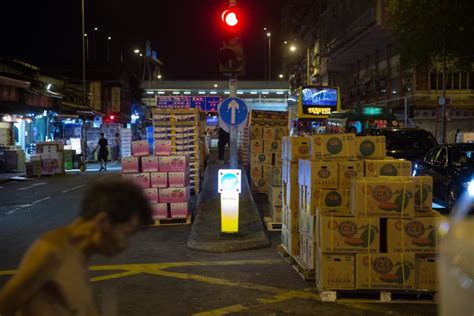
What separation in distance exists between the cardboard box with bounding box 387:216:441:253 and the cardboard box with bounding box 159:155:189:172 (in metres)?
6.82

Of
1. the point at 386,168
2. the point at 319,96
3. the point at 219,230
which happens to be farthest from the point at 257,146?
the point at 319,96

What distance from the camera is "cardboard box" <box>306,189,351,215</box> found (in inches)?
294

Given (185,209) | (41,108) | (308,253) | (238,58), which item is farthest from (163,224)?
(41,108)

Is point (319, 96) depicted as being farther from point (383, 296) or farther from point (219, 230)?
point (383, 296)

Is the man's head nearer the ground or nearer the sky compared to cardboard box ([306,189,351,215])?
nearer the sky

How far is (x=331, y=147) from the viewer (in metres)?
7.82

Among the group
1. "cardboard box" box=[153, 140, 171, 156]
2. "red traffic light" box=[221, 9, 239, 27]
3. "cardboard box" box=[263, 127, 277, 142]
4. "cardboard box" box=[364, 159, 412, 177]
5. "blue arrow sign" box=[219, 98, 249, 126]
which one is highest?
"red traffic light" box=[221, 9, 239, 27]

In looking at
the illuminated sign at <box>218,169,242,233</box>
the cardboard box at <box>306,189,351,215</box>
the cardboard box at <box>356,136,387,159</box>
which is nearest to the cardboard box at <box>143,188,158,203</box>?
the illuminated sign at <box>218,169,242,233</box>

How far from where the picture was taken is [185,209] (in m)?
12.6

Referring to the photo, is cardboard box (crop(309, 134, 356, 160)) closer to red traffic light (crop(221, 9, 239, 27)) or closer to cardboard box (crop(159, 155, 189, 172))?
red traffic light (crop(221, 9, 239, 27))

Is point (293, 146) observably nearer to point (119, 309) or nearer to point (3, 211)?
point (119, 309)

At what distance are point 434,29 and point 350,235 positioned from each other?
1746 cm

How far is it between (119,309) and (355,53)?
42.9m

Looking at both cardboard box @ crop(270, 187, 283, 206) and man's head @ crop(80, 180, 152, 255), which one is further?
cardboard box @ crop(270, 187, 283, 206)
